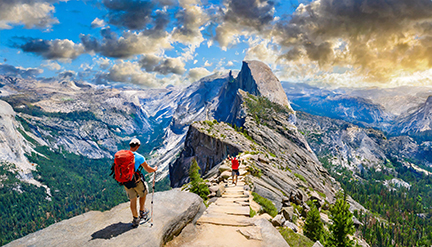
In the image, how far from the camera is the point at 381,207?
523 feet

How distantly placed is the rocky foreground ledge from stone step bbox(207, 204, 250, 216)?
305cm

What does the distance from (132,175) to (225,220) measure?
6.55 metres

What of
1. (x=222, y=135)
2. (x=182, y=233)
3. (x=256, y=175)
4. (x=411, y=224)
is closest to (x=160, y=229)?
(x=182, y=233)

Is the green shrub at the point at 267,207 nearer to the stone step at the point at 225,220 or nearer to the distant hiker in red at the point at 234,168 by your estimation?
the distant hiker in red at the point at 234,168

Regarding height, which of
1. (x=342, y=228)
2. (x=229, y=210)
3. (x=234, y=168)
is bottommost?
(x=342, y=228)

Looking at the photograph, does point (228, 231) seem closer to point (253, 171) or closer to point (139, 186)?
point (139, 186)

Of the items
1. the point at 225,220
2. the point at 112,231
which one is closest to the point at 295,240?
the point at 225,220

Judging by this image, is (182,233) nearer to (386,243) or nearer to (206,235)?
(206,235)

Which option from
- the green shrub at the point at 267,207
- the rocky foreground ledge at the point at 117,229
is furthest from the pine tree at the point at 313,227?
the rocky foreground ledge at the point at 117,229

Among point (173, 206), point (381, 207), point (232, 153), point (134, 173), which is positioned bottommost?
point (381, 207)

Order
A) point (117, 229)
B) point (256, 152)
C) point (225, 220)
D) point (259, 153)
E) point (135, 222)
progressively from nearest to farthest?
1. point (117, 229)
2. point (135, 222)
3. point (225, 220)
4. point (256, 152)
5. point (259, 153)

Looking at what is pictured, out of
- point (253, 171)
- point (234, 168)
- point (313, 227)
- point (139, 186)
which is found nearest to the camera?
point (139, 186)

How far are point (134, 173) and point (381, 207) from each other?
209m

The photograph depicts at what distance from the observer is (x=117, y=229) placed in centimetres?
898
